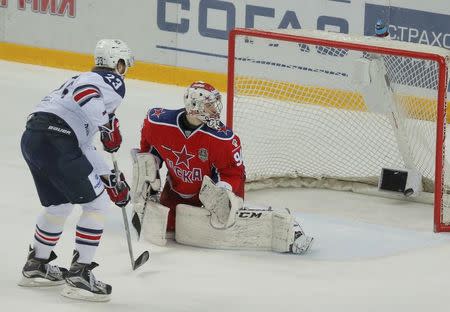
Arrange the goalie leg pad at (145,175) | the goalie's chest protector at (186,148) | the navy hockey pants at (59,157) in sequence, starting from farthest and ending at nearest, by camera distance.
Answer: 1. the goalie leg pad at (145,175)
2. the goalie's chest protector at (186,148)
3. the navy hockey pants at (59,157)

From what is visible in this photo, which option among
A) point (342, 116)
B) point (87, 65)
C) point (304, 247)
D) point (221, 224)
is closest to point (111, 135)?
point (221, 224)

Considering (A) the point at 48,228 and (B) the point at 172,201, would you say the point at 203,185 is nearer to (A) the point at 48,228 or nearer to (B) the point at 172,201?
(B) the point at 172,201

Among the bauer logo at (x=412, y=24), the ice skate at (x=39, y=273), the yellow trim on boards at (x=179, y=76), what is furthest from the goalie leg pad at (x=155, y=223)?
the bauer logo at (x=412, y=24)

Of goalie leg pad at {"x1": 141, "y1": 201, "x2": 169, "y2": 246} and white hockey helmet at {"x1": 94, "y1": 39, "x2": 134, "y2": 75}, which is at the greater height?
white hockey helmet at {"x1": 94, "y1": 39, "x2": 134, "y2": 75}

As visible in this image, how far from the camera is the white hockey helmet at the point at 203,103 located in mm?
6105

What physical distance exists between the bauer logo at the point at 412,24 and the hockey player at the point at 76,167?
11.8 ft

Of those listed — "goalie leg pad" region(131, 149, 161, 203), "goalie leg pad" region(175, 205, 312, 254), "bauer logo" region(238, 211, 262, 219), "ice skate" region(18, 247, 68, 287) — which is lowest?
"ice skate" region(18, 247, 68, 287)

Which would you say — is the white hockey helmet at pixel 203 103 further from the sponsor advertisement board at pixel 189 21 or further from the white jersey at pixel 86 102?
the sponsor advertisement board at pixel 189 21

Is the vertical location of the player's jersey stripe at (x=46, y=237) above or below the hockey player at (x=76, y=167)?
below

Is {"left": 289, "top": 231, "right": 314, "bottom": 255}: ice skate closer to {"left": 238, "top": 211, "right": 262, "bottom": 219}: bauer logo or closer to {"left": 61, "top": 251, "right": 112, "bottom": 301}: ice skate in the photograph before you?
{"left": 238, "top": 211, "right": 262, "bottom": 219}: bauer logo

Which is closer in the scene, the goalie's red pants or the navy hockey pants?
the navy hockey pants

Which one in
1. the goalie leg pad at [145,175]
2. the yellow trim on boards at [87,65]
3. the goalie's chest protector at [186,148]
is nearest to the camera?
the goalie's chest protector at [186,148]

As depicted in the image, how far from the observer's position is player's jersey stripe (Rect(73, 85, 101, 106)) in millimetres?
5422

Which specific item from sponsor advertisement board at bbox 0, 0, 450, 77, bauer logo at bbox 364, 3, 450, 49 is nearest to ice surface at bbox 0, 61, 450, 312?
bauer logo at bbox 364, 3, 450, 49
